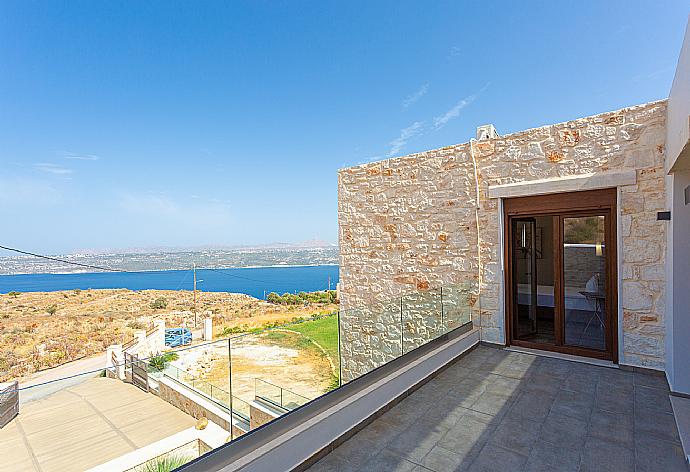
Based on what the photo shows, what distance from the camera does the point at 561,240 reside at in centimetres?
455

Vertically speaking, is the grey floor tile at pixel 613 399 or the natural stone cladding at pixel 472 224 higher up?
the natural stone cladding at pixel 472 224

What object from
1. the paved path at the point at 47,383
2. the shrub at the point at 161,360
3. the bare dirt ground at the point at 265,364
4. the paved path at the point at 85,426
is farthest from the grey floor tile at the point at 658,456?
the paved path at the point at 47,383

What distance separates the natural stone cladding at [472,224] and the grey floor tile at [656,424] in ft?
3.91

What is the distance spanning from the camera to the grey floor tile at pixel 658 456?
223 centimetres

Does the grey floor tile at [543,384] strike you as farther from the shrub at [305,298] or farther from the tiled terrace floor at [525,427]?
the shrub at [305,298]

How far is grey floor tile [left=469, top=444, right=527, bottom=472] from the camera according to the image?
7.38 ft

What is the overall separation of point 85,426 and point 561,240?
5084 millimetres

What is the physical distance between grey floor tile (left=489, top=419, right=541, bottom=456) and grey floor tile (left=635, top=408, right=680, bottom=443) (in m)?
0.77

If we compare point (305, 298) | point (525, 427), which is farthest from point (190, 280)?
point (525, 427)

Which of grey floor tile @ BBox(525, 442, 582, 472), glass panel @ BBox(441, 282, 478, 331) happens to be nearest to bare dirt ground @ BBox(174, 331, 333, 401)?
grey floor tile @ BBox(525, 442, 582, 472)

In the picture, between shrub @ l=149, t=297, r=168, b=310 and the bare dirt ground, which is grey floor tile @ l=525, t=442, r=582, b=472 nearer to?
the bare dirt ground

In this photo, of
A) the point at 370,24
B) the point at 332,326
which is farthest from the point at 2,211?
the point at 332,326

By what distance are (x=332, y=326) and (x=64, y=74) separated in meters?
30.4

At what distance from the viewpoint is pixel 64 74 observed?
23.6 m
